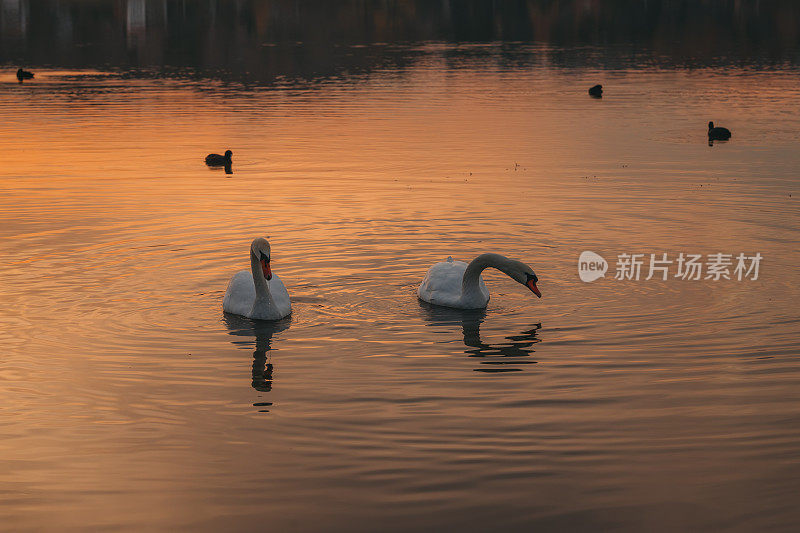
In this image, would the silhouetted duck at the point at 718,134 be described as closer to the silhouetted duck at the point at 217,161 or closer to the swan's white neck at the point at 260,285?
the silhouetted duck at the point at 217,161

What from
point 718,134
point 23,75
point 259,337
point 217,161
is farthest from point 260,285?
point 23,75

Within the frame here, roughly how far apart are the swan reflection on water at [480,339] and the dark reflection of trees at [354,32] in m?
45.7

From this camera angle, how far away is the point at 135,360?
14234mm

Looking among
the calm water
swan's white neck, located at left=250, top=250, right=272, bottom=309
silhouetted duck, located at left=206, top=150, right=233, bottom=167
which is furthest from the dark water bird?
swan's white neck, located at left=250, top=250, right=272, bottom=309

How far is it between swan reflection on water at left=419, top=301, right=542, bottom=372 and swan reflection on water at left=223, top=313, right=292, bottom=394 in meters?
2.11

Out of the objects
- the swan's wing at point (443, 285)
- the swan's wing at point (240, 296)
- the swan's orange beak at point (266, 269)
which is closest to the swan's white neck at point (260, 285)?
the swan's orange beak at point (266, 269)

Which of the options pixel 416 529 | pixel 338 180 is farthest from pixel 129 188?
pixel 416 529

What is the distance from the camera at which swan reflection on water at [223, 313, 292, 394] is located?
13625mm

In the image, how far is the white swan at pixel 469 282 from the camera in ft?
53.4

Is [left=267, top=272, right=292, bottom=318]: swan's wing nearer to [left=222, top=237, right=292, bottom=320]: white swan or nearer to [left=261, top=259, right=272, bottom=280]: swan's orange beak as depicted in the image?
[left=222, top=237, right=292, bottom=320]: white swan

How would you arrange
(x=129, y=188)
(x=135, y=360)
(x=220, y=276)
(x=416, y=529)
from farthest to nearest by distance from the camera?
(x=129, y=188)
(x=220, y=276)
(x=135, y=360)
(x=416, y=529)

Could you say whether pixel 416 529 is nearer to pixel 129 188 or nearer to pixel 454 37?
pixel 129 188

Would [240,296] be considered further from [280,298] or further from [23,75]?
[23,75]

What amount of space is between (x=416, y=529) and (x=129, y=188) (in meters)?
19.4
